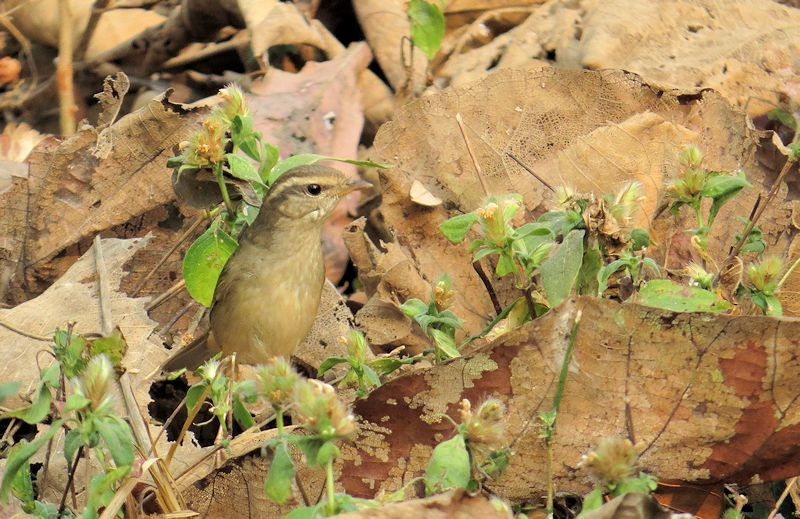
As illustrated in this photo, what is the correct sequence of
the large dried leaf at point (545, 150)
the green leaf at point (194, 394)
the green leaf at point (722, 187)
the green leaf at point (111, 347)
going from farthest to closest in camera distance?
1. the large dried leaf at point (545, 150)
2. the green leaf at point (722, 187)
3. the green leaf at point (194, 394)
4. the green leaf at point (111, 347)

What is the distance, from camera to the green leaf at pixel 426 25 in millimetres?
5359

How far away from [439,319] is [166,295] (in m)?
1.50

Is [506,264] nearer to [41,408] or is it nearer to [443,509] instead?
[443,509]

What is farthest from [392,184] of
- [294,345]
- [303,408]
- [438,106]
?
[303,408]

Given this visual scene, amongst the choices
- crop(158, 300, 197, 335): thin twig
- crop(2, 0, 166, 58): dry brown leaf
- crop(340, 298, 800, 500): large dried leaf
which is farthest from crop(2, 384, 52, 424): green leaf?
crop(2, 0, 166, 58): dry brown leaf

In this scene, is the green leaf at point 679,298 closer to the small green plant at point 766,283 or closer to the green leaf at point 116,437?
the small green plant at point 766,283

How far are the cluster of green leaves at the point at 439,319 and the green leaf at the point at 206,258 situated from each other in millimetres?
767

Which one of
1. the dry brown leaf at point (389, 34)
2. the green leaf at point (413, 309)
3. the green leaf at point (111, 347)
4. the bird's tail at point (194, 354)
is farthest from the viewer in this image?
the dry brown leaf at point (389, 34)

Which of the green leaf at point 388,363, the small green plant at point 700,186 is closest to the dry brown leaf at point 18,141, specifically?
the green leaf at point 388,363

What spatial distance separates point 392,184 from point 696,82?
4.79ft

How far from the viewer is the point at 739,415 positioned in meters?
3.19

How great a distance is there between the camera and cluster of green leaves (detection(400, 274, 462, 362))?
3611 millimetres

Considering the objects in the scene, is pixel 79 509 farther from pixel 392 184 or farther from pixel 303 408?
pixel 392 184

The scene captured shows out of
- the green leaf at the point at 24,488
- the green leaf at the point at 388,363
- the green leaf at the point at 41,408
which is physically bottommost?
the green leaf at the point at 388,363
